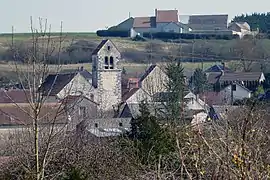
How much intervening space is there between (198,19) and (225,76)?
35.7 metres

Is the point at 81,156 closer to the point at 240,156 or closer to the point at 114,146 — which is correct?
the point at 114,146

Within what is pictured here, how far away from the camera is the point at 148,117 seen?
14.5m

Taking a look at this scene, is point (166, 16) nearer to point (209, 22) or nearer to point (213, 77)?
point (209, 22)

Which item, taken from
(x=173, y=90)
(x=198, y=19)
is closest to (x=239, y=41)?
(x=198, y=19)

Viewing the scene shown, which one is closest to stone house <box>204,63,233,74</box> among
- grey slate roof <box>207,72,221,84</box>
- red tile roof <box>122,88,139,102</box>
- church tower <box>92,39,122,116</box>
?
grey slate roof <box>207,72,221,84</box>

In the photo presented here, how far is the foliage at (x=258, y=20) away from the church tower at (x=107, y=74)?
40557mm

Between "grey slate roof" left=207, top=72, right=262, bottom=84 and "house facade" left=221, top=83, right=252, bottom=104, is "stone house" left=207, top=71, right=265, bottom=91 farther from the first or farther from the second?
"house facade" left=221, top=83, right=252, bottom=104

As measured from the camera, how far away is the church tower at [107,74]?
4197cm

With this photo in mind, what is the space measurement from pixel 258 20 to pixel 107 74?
4762cm

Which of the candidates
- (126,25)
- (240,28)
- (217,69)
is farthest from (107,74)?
(126,25)

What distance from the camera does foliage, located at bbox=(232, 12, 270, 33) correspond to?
83.1 metres

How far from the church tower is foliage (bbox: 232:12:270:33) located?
40557 mm

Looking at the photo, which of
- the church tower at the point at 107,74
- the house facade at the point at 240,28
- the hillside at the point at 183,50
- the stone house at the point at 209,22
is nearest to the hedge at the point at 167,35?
the hillside at the point at 183,50

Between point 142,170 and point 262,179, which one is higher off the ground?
point 262,179
